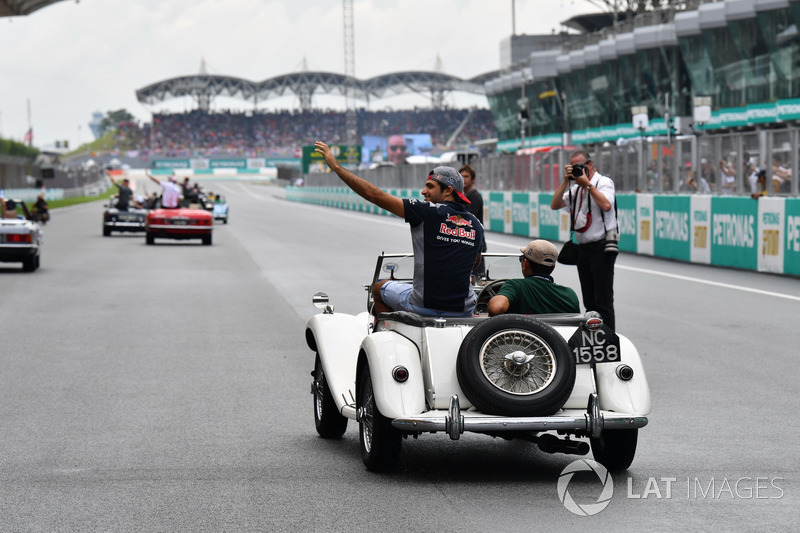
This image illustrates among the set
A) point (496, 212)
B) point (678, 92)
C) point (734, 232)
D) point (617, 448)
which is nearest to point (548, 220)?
point (496, 212)

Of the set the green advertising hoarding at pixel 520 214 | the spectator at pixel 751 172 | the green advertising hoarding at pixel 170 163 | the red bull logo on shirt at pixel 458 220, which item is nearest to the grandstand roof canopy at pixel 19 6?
the green advertising hoarding at pixel 520 214

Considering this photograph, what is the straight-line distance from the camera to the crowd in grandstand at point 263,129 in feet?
513

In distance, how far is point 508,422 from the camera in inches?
223

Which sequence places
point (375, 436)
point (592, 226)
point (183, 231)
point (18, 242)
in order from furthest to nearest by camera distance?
1. point (183, 231)
2. point (18, 242)
3. point (592, 226)
4. point (375, 436)

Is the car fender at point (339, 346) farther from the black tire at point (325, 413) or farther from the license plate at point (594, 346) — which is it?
the license plate at point (594, 346)

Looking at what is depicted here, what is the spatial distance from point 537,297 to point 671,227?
17264 mm

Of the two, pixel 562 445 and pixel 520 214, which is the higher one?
pixel 562 445

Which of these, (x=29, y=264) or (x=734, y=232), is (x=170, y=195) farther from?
(x=734, y=232)

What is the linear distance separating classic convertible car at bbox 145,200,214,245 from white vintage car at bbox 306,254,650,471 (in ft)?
76.4

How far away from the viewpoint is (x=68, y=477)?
6.11 m

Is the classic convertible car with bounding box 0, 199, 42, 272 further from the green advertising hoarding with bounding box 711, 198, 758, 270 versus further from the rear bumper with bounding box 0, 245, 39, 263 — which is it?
the green advertising hoarding with bounding box 711, 198, 758, 270

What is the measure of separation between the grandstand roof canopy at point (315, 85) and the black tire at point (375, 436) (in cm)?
15289

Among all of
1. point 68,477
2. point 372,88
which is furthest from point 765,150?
point 372,88

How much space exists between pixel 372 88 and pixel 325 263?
138883 millimetres
